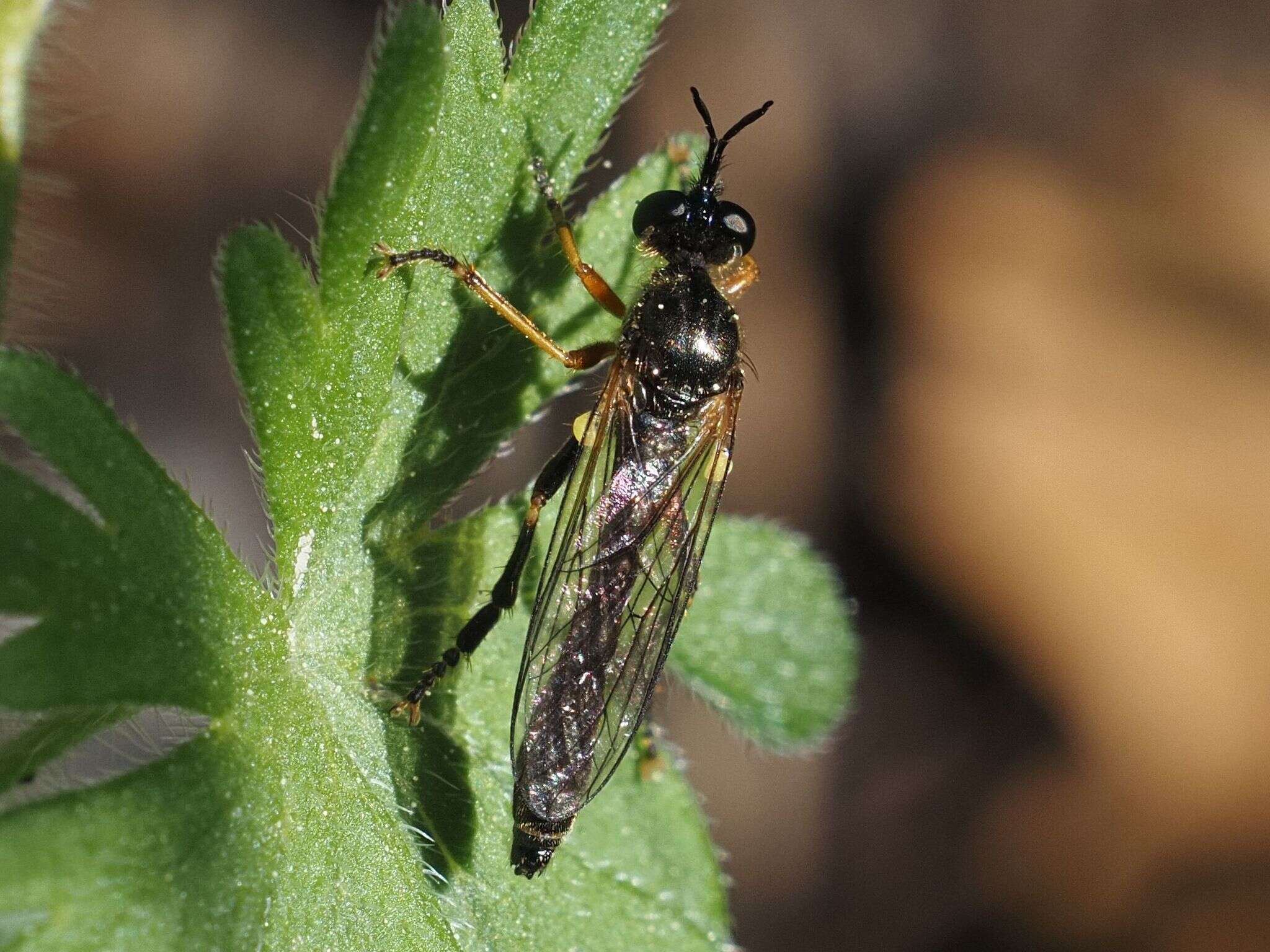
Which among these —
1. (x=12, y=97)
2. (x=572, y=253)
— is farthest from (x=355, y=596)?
(x=12, y=97)

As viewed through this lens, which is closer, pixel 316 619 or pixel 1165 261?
pixel 316 619

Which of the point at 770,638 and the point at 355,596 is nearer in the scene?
the point at 355,596

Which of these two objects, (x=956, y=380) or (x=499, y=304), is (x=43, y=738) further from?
(x=956, y=380)

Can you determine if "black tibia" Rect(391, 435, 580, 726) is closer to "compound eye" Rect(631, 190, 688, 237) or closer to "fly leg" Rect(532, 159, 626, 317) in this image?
"fly leg" Rect(532, 159, 626, 317)

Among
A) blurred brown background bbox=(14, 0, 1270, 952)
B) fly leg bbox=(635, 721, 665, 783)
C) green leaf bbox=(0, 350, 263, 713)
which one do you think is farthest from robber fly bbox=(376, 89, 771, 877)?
blurred brown background bbox=(14, 0, 1270, 952)

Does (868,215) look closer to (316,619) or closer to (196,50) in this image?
(196,50)

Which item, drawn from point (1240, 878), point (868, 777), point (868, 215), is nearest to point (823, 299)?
point (868, 215)

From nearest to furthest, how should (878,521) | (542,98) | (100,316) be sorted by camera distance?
(542,98) < (100,316) < (878,521)

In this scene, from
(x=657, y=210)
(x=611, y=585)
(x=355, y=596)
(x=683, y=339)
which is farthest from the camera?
(x=683, y=339)
